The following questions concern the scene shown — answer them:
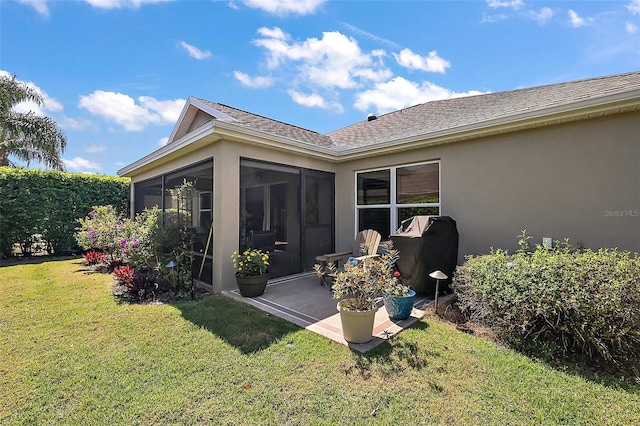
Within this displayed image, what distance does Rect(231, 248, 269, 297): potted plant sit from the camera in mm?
5016

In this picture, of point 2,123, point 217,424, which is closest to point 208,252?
point 217,424

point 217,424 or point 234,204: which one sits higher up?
point 234,204

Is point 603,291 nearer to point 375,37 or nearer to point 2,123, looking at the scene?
point 375,37

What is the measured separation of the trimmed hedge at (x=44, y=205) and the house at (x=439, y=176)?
486 centimetres

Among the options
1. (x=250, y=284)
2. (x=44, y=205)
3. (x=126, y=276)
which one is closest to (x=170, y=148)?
(x=126, y=276)

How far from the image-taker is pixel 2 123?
538 inches

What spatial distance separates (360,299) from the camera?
3.41 metres

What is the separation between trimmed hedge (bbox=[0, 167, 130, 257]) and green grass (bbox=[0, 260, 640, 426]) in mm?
7523

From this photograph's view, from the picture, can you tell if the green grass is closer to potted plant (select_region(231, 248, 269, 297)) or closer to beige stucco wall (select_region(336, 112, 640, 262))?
potted plant (select_region(231, 248, 269, 297))

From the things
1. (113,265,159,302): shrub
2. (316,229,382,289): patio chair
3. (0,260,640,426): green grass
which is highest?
(316,229,382,289): patio chair

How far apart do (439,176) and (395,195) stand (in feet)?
3.40

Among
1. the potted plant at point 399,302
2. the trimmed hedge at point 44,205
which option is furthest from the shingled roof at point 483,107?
the trimmed hedge at point 44,205

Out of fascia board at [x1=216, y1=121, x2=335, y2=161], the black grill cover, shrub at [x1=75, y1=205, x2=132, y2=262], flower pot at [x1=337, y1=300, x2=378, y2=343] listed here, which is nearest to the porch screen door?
fascia board at [x1=216, y1=121, x2=335, y2=161]

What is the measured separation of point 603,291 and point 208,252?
606 centimetres
